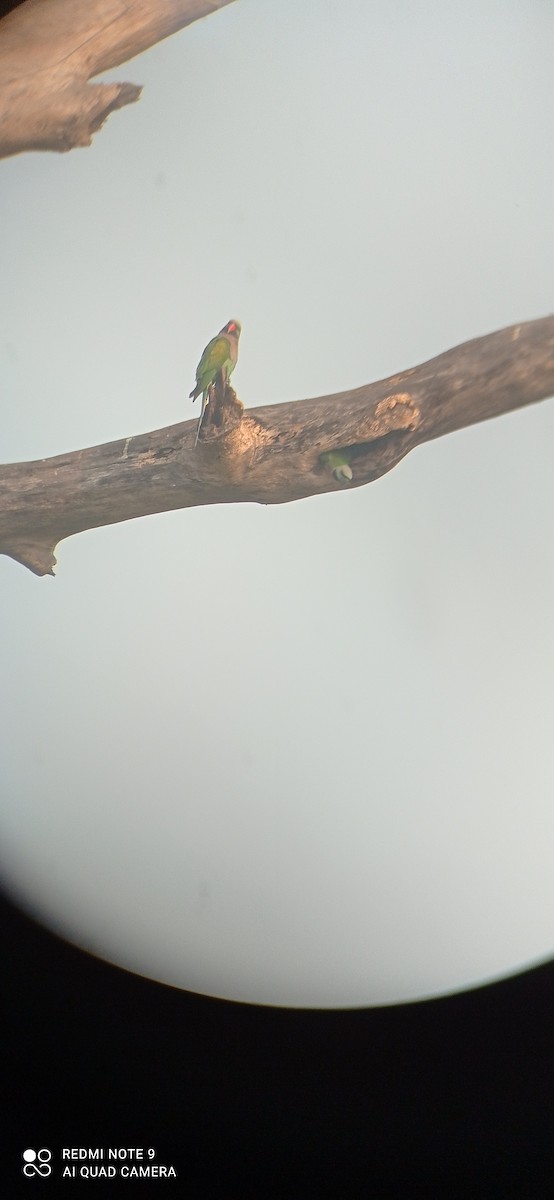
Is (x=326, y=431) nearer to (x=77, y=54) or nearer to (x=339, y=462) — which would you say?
(x=339, y=462)

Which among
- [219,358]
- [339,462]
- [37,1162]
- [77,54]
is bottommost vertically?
[37,1162]

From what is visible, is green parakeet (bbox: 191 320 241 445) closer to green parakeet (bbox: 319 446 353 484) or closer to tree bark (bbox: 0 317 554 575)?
tree bark (bbox: 0 317 554 575)

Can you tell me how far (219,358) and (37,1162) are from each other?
1.01 meters

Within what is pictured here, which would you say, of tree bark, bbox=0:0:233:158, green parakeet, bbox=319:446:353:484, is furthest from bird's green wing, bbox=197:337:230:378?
tree bark, bbox=0:0:233:158

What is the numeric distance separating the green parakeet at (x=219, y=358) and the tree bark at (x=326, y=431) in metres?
0.03

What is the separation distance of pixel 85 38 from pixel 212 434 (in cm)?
75

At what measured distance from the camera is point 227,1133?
2.95 feet

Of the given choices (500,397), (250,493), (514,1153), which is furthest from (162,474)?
(514,1153)

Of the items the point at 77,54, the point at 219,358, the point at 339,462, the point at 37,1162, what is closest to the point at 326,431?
the point at 339,462

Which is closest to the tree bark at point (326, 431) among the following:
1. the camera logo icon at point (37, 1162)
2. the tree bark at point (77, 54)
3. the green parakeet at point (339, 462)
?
the green parakeet at point (339, 462)

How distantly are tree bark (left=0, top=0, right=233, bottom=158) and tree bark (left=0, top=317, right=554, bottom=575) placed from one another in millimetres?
536

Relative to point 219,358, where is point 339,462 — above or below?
below

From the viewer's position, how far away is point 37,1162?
863 millimetres

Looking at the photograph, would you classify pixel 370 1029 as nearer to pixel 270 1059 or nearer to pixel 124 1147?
pixel 270 1059
